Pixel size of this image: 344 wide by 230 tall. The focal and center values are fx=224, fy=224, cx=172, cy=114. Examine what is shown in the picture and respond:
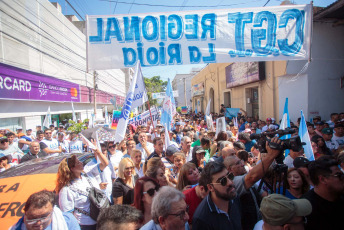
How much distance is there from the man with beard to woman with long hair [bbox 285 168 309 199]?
3.01 feet

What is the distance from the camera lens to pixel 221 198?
2.07 meters

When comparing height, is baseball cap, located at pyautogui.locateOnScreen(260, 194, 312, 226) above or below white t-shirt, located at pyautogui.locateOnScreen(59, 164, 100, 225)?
above

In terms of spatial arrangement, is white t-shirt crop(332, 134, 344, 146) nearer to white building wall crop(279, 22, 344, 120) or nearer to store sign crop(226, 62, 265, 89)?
white building wall crop(279, 22, 344, 120)

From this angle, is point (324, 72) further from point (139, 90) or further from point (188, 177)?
point (188, 177)

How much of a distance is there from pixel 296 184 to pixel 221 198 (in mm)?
1277

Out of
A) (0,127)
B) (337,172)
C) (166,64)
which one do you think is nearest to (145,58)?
(166,64)

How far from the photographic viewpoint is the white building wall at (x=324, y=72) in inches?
373

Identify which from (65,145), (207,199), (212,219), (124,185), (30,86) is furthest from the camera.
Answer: (30,86)

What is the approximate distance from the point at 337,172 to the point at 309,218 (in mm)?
557

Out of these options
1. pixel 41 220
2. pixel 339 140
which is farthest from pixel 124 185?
pixel 339 140

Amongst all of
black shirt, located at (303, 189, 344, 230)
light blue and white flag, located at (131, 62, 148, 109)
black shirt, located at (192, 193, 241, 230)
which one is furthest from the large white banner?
black shirt, located at (192, 193, 241, 230)

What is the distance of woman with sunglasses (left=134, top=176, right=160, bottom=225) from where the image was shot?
8.02 feet

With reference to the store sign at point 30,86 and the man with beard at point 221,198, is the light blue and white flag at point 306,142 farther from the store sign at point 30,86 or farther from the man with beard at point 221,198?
the store sign at point 30,86

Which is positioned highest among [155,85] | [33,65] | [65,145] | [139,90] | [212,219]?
[155,85]
